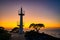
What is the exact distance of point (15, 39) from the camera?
28750 mm

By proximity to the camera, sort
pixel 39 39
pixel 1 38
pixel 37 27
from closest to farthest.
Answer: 1. pixel 1 38
2. pixel 39 39
3. pixel 37 27

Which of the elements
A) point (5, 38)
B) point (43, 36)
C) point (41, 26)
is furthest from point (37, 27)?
point (5, 38)

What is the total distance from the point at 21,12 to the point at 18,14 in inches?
37.8

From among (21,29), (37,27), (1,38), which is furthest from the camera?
(37,27)

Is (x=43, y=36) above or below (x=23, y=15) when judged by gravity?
below

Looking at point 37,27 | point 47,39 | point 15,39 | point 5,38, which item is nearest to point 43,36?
point 47,39

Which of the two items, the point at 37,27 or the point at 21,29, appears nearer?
the point at 21,29

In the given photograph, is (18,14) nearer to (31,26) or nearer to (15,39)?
(31,26)

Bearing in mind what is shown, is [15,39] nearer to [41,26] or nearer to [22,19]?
[22,19]

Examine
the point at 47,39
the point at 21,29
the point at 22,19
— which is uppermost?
the point at 22,19

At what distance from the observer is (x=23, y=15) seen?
40.4 metres

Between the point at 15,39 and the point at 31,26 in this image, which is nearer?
the point at 15,39

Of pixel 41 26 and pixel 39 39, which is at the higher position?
pixel 41 26

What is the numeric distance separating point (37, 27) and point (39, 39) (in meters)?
18.0
